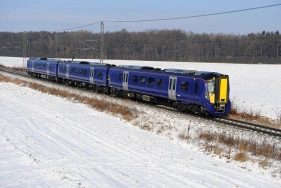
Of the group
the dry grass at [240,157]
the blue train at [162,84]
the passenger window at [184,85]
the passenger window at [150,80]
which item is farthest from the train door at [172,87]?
the dry grass at [240,157]

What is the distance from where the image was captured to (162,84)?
2455 cm

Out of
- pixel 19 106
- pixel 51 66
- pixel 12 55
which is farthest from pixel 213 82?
pixel 12 55

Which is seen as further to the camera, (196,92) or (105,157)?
(196,92)

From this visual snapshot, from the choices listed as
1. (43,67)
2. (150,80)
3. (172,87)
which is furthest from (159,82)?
(43,67)

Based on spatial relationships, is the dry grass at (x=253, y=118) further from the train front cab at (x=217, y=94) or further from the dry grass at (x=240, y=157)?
the dry grass at (x=240, y=157)

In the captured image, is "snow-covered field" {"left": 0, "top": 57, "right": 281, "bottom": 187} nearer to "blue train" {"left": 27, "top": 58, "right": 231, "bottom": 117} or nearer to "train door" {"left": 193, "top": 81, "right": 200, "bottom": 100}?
"train door" {"left": 193, "top": 81, "right": 200, "bottom": 100}

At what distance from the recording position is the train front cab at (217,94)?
20688 mm

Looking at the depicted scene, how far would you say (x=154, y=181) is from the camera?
10.6 metres

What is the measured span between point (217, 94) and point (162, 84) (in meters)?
4.73

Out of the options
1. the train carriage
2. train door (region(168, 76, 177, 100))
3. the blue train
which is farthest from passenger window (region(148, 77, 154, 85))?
the train carriage

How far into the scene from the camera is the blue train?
2086 cm

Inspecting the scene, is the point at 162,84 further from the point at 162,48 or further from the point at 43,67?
the point at 162,48

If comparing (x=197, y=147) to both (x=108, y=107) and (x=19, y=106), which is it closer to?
(x=108, y=107)

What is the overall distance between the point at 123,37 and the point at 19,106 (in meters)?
125
